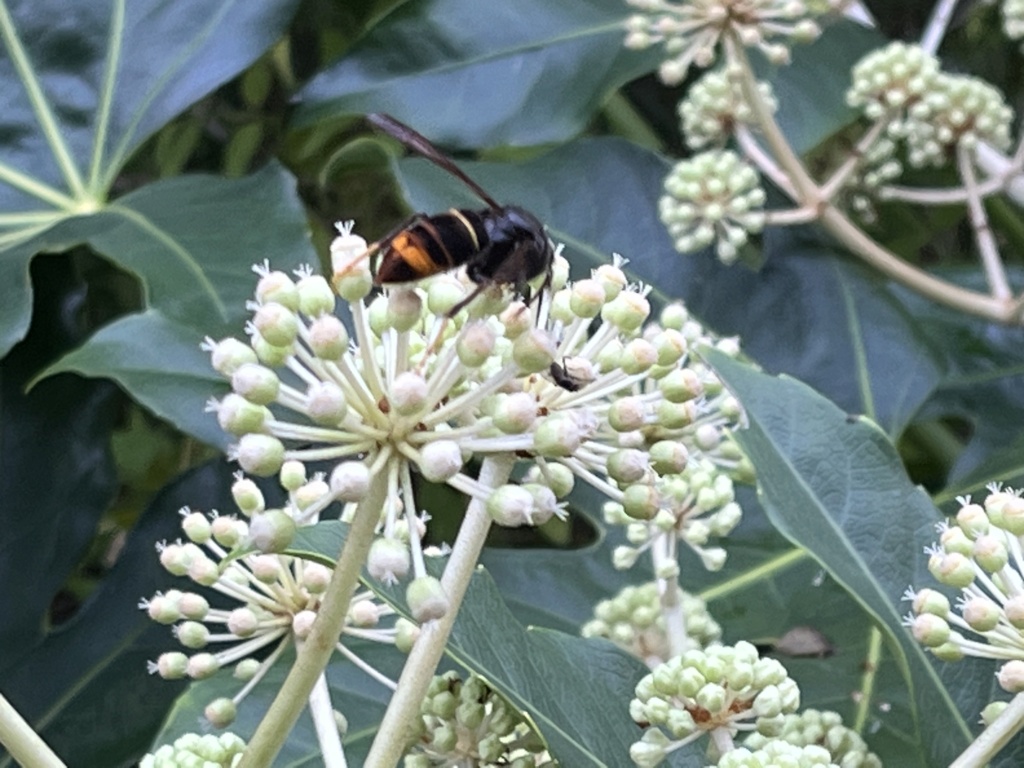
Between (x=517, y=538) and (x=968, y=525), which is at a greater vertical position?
(x=968, y=525)

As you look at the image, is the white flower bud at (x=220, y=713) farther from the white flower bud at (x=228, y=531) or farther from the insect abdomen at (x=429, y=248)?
the insect abdomen at (x=429, y=248)

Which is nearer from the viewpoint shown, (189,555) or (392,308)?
(392,308)

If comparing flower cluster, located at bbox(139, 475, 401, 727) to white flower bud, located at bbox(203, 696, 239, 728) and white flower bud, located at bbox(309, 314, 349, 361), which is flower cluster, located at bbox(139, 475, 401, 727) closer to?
white flower bud, located at bbox(203, 696, 239, 728)

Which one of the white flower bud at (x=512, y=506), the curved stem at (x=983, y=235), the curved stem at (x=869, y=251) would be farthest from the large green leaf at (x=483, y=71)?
the white flower bud at (x=512, y=506)

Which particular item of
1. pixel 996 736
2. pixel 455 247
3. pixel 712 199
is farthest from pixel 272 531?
pixel 712 199

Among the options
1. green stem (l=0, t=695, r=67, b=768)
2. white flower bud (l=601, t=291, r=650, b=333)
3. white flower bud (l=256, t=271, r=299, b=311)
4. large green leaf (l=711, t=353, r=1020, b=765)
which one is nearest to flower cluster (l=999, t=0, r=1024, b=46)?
large green leaf (l=711, t=353, r=1020, b=765)

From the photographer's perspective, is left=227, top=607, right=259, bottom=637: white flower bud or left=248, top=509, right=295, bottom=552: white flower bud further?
left=227, top=607, right=259, bottom=637: white flower bud

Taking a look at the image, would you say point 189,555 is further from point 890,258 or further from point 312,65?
point 312,65

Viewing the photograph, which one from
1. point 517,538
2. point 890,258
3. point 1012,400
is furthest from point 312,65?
point 1012,400
